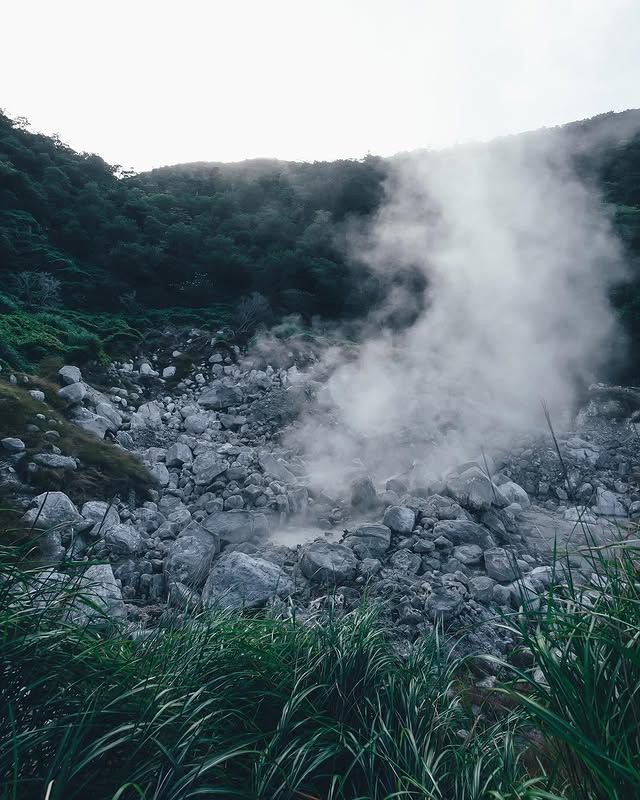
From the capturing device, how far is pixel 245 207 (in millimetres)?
19297

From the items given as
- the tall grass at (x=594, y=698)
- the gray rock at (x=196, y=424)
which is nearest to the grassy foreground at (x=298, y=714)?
the tall grass at (x=594, y=698)

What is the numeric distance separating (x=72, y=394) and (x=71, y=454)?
1.67 metres

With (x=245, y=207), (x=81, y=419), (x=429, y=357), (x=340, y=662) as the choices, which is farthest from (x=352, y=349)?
(x=245, y=207)

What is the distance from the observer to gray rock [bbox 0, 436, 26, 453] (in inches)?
174

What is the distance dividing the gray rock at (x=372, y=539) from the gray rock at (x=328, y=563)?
192 millimetres

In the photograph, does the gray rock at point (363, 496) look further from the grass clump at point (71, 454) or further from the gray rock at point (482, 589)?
the grass clump at point (71, 454)

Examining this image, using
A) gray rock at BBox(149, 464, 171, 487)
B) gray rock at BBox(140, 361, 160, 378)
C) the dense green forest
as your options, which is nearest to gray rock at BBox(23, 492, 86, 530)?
gray rock at BBox(149, 464, 171, 487)

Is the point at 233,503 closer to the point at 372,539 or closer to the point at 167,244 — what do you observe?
the point at 372,539

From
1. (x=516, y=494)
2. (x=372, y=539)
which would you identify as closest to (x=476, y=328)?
(x=516, y=494)

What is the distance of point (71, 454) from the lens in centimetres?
491

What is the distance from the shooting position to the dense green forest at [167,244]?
434 inches

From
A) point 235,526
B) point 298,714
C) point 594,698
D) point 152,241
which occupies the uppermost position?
point 152,241

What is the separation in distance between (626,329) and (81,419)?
39.1ft

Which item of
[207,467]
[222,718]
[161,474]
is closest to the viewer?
[222,718]
